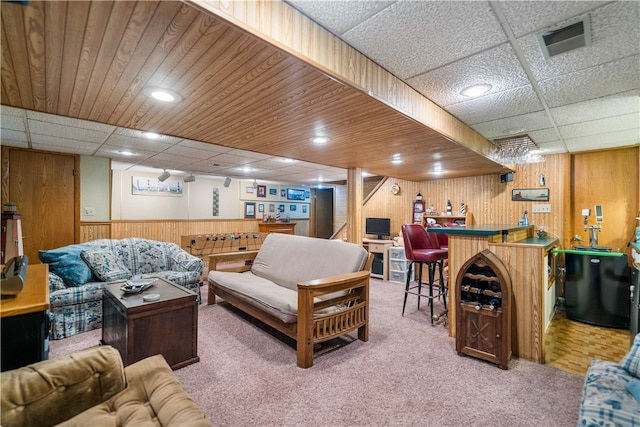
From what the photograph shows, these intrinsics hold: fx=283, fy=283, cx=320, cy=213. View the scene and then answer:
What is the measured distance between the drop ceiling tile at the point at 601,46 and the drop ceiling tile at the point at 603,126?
1274 millimetres

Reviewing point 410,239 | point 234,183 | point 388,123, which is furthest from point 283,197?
Answer: point 388,123

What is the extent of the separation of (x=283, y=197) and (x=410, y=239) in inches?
281

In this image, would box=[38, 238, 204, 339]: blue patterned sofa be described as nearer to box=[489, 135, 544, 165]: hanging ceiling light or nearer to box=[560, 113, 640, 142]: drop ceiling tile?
box=[489, 135, 544, 165]: hanging ceiling light

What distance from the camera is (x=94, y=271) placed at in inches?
130

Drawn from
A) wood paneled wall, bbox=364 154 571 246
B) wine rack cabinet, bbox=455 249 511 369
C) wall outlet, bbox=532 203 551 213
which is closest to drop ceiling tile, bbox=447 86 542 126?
wine rack cabinet, bbox=455 249 511 369

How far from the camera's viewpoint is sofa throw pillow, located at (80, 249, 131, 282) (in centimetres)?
330

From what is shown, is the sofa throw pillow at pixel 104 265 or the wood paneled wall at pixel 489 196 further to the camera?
the wood paneled wall at pixel 489 196

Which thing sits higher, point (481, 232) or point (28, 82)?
point (28, 82)

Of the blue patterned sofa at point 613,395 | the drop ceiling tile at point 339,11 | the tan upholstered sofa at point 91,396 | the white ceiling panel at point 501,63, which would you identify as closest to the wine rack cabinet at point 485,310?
the blue patterned sofa at point 613,395

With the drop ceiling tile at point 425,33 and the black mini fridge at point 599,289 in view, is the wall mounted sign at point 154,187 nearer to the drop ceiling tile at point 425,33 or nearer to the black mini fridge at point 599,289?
the drop ceiling tile at point 425,33

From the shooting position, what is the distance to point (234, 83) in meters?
1.71

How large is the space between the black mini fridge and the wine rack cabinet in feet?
5.93

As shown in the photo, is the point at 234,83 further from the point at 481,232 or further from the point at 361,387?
the point at 481,232

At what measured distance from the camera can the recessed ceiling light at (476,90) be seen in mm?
2205
